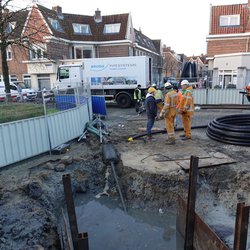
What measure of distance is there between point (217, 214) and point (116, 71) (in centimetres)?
1358

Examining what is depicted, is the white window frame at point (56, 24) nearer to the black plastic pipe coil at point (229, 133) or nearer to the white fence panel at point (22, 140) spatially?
the white fence panel at point (22, 140)

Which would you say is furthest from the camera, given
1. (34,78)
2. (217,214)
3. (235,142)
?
(34,78)

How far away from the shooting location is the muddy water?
4.66 meters


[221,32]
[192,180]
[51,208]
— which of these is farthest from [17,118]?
[221,32]

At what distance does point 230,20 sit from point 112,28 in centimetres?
1285

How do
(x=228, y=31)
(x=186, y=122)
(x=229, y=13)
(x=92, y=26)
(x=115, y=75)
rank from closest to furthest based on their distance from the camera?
(x=186, y=122) < (x=115, y=75) < (x=228, y=31) < (x=229, y=13) < (x=92, y=26)

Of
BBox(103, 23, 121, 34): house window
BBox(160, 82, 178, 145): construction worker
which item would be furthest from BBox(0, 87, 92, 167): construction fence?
BBox(103, 23, 121, 34): house window

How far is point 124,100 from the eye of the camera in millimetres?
17594

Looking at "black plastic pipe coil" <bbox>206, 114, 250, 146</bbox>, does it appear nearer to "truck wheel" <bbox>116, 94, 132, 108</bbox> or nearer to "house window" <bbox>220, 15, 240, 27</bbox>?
"truck wheel" <bbox>116, 94, 132, 108</bbox>

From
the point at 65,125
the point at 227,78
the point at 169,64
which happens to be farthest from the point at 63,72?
the point at 169,64

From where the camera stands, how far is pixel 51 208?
5254mm

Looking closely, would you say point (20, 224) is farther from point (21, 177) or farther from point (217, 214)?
point (217, 214)

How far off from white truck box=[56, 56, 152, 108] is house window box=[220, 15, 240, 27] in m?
11.0

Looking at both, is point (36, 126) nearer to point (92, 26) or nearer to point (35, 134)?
point (35, 134)
